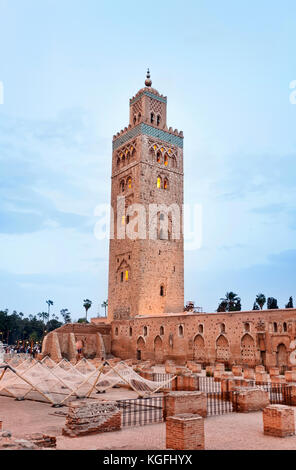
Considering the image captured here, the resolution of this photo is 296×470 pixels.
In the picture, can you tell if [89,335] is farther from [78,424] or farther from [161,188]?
[78,424]

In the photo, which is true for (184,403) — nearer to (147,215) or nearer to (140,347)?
(140,347)

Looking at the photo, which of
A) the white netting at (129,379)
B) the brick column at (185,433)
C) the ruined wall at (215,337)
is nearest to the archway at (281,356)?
the ruined wall at (215,337)


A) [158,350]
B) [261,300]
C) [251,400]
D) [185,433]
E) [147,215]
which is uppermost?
[147,215]

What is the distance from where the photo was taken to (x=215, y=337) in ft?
86.9

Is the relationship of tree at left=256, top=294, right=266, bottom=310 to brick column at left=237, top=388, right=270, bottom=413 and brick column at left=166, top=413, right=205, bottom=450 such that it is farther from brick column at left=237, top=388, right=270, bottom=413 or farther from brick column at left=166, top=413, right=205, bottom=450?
brick column at left=166, top=413, right=205, bottom=450

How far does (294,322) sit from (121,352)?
16551mm

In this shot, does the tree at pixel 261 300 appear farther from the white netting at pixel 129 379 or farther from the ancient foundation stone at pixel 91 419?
the ancient foundation stone at pixel 91 419

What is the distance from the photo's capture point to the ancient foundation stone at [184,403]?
10.0 meters

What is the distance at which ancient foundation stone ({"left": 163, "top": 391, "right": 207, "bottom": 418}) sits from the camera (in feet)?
32.8

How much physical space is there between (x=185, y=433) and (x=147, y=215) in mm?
31846

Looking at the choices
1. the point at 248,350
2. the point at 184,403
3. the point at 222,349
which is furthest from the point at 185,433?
the point at 222,349

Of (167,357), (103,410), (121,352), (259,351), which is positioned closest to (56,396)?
(103,410)

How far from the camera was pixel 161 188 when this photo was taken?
40344 mm

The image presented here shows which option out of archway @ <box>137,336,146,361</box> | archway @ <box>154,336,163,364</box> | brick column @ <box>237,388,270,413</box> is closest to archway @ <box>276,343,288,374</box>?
archway @ <box>154,336,163,364</box>
